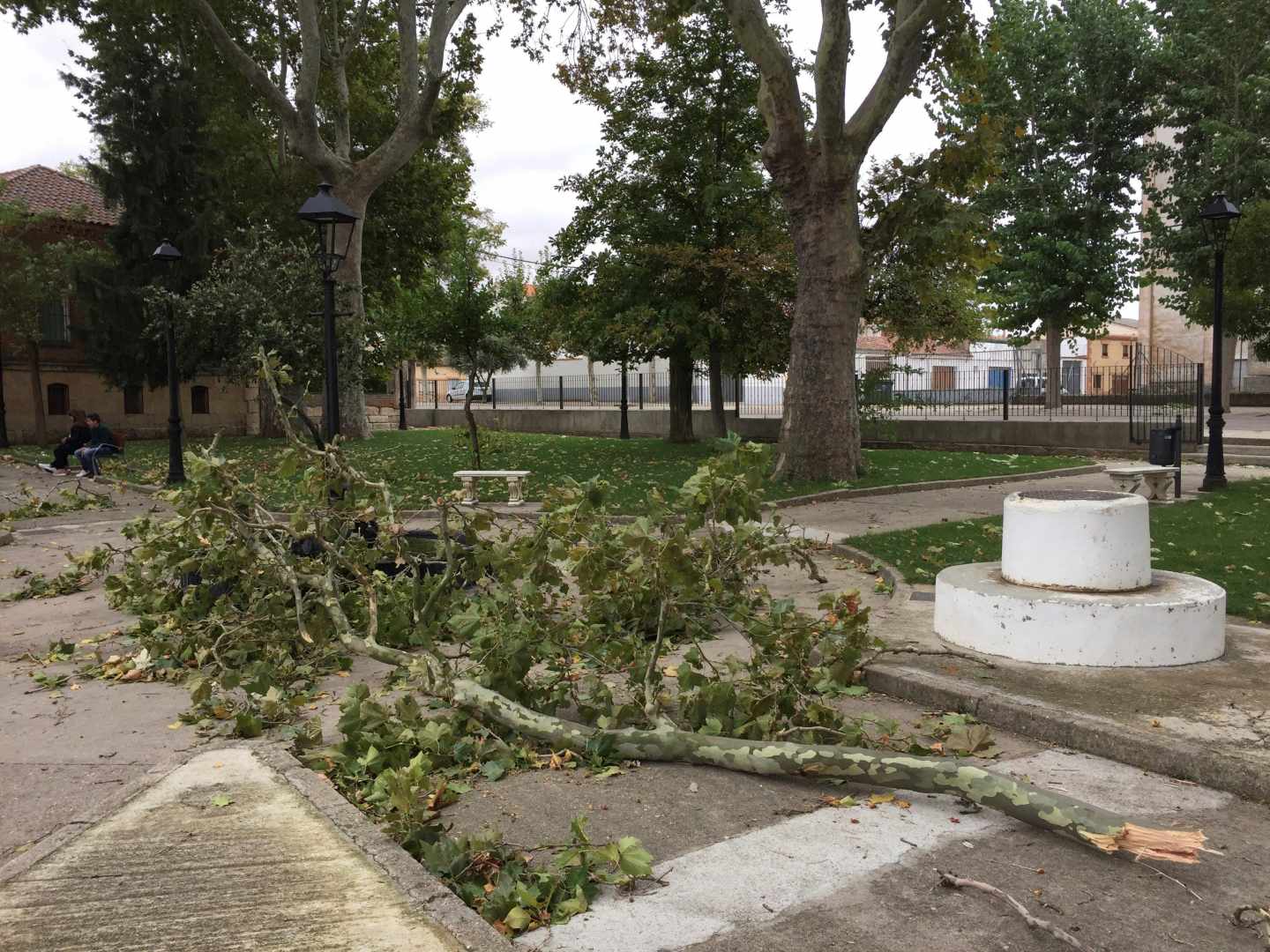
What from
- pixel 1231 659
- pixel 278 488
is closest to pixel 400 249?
pixel 278 488

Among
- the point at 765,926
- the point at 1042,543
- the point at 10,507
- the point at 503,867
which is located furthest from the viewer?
the point at 10,507

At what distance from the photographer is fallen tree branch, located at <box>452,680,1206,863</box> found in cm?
332

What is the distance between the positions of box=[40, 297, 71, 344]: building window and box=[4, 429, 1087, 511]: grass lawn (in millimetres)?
5597

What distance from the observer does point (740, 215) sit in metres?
22.5

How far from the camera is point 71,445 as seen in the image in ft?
68.5

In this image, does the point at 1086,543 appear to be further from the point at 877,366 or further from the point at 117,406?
the point at 117,406

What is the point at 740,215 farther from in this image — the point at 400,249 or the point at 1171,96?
the point at 1171,96

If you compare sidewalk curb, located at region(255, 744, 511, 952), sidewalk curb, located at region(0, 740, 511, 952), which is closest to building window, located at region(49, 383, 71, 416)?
sidewalk curb, located at region(0, 740, 511, 952)

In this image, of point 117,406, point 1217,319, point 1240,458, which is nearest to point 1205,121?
point 1240,458

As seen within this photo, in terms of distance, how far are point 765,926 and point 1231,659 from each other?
395 centimetres

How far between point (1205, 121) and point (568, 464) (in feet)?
77.0

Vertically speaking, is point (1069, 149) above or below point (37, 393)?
above

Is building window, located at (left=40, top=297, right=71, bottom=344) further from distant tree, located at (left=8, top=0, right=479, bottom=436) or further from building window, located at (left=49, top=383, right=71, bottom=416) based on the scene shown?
distant tree, located at (left=8, top=0, right=479, bottom=436)


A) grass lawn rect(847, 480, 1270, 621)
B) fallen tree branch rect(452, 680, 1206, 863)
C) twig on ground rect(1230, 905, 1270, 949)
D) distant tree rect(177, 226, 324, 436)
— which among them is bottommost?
twig on ground rect(1230, 905, 1270, 949)
